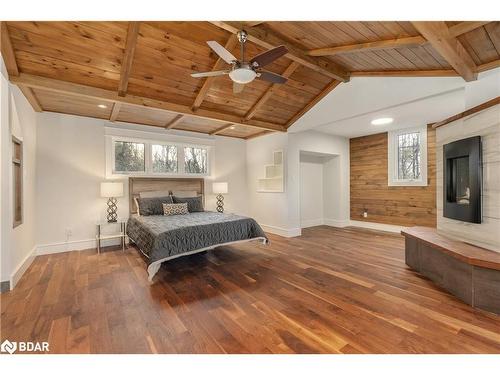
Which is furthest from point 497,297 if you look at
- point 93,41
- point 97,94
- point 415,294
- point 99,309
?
point 97,94

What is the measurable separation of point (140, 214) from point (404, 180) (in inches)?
245

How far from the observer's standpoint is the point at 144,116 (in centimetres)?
449

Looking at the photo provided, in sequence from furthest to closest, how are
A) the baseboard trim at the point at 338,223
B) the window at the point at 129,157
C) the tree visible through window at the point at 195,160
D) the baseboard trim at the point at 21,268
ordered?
1. the baseboard trim at the point at 338,223
2. the tree visible through window at the point at 195,160
3. the window at the point at 129,157
4. the baseboard trim at the point at 21,268

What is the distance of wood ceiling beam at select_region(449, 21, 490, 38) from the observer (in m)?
1.96

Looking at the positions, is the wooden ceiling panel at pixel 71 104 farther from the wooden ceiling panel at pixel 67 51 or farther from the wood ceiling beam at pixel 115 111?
the wooden ceiling panel at pixel 67 51

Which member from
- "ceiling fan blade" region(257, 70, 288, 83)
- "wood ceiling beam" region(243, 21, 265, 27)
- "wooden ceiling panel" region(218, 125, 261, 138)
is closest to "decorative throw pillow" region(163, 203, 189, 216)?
"wooden ceiling panel" region(218, 125, 261, 138)

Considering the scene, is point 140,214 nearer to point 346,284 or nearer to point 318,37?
point 346,284

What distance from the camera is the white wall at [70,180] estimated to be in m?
4.02

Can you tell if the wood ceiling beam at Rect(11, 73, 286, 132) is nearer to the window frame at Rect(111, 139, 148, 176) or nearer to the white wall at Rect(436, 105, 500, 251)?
the window frame at Rect(111, 139, 148, 176)

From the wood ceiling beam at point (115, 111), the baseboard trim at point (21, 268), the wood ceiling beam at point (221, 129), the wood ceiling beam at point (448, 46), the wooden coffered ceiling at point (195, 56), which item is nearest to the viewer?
the wood ceiling beam at point (448, 46)

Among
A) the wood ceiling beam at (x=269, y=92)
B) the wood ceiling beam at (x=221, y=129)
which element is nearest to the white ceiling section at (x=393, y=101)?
the wood ceiling beam at (x=269, y=92)

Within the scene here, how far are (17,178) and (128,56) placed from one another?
2345 mm

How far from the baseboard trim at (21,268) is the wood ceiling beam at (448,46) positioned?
16.3 feet

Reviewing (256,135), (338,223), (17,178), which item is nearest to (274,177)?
(256,135)
